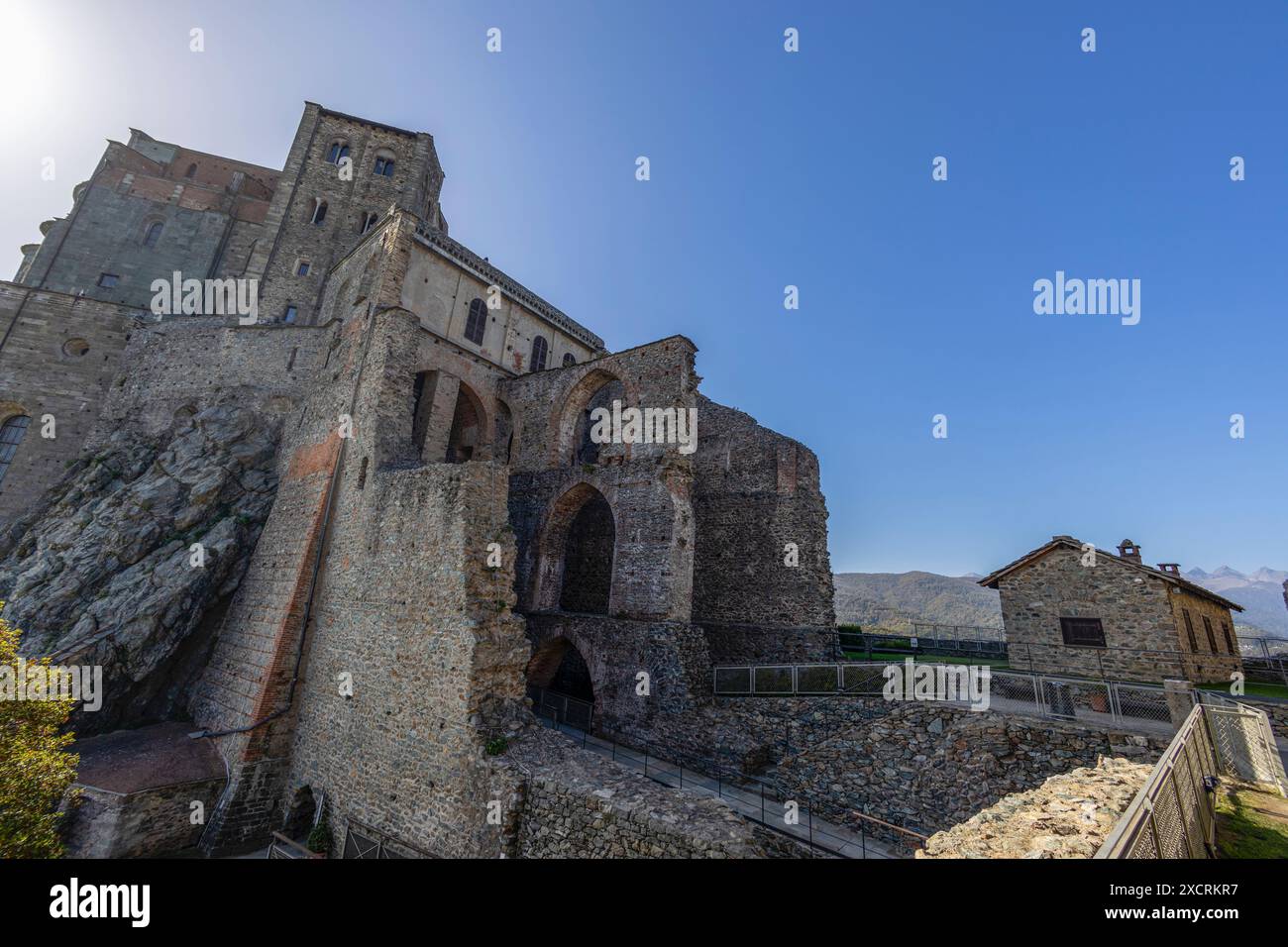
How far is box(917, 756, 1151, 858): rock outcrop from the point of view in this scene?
5.35 m

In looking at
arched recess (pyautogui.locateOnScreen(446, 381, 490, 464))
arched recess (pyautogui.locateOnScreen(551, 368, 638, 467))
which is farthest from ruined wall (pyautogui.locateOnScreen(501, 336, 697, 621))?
arched recess (pyautogui.locateOnScreen(446, 381, 490, 464))

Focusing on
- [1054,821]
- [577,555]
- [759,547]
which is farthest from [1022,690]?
[577,555]

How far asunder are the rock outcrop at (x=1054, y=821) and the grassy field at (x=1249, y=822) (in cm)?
87

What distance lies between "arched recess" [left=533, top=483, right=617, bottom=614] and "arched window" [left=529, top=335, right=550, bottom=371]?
7.92 m

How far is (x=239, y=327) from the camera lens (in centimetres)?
2138

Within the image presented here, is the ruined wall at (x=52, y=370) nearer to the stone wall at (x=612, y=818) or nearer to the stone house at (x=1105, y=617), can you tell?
the stone wall at (x=612, y=818)

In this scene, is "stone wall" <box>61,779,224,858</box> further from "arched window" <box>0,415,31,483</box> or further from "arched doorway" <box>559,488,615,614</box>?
"arched window" <box>0,415,31,483</box>

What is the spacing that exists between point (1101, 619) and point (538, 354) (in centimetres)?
2296

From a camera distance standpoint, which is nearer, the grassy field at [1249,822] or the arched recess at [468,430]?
the grassy field at [1249,822]

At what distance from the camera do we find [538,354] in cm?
2503

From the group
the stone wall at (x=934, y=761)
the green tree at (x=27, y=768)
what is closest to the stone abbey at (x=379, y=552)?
the stone wall at (x=934, y=761)

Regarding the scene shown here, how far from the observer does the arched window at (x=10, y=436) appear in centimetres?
2139

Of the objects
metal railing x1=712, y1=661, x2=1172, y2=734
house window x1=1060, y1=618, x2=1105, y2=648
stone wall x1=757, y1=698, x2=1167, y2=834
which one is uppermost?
house window x1=1060, y1=618, x2=1105, y2=648

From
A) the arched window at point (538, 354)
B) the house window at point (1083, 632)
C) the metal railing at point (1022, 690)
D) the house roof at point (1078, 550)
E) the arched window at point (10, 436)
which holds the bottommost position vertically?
the metal railing at point (1022, 690)
